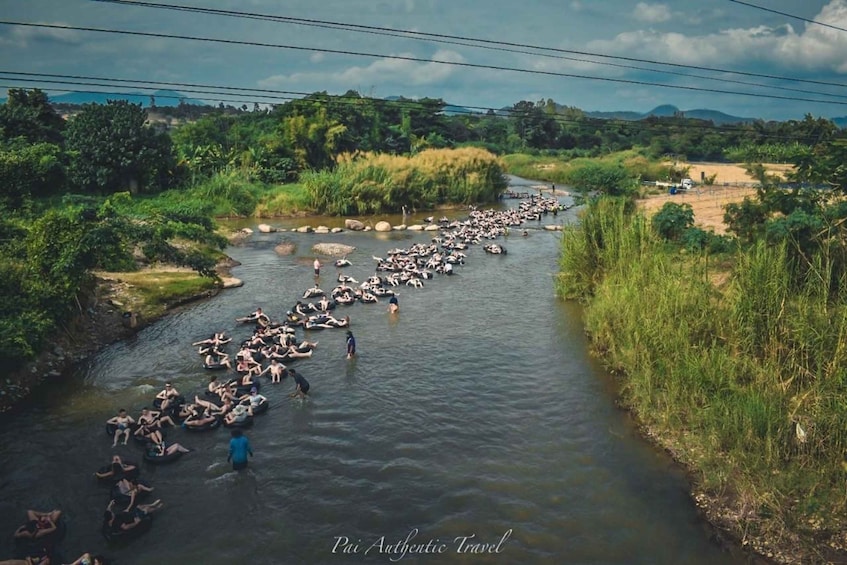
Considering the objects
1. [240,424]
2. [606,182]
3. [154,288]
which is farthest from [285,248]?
[240,424]

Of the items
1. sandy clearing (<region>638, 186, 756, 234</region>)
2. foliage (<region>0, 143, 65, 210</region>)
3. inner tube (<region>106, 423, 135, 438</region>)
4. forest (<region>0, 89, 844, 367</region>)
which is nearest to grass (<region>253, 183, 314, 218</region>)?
forest (<region>0, 89, 844, 367</region>)

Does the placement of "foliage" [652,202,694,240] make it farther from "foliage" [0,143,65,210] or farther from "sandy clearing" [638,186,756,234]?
"foliage" [0,143,65,210]

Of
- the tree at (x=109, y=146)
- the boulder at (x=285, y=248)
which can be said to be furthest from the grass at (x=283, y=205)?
the boulder at (x=285, y=248)

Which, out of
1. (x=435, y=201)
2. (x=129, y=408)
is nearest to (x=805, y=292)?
(x=129, y=408)

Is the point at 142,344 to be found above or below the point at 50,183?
below

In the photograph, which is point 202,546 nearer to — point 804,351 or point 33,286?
point 33,286
